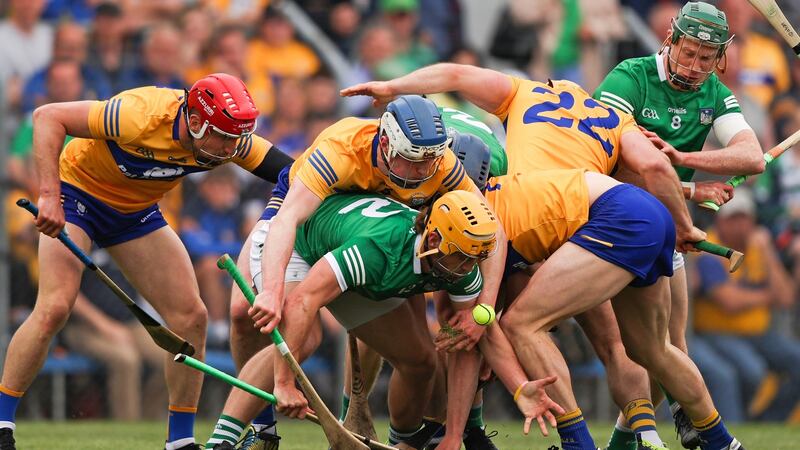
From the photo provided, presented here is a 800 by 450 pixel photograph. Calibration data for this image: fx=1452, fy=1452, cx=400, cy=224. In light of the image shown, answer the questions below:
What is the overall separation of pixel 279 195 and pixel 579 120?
156 cm

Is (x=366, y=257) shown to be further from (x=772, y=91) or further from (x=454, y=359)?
(x=772, y=91)

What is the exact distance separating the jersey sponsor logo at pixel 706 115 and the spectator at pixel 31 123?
4.77 m

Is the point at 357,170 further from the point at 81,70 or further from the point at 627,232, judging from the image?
the point at 81,70

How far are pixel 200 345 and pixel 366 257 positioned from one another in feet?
5.45

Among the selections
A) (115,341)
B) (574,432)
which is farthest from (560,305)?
(115,341)

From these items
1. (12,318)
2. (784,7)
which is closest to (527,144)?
(12,318)

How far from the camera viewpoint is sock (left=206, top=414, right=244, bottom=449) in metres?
6.51

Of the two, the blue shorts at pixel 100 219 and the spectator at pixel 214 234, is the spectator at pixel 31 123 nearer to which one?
the spectator at pixel 214 234

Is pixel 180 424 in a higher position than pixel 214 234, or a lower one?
higher

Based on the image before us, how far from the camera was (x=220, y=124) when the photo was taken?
6.87 meters

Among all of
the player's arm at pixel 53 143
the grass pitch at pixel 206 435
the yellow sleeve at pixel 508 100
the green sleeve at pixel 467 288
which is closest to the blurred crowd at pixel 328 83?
the grass pitch at pixel 206 435

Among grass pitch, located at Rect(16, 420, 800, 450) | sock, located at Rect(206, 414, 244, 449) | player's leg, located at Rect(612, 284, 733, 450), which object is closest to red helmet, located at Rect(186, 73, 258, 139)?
sock, located at Rect(206, 414, 244, 449)

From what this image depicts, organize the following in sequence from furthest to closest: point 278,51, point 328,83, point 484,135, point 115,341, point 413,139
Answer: point 278,51 < point 328,83 < point 115,341 < point 484,135 < point 413,139

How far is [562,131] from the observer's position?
729 cm
